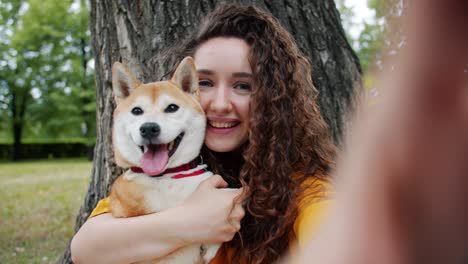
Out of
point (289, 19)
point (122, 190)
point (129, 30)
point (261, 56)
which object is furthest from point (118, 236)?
point (289, 19)

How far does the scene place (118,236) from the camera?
1.62 meters

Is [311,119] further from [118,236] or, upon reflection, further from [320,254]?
[320,254]

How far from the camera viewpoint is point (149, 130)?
156cm

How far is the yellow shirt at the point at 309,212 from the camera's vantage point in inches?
55.4

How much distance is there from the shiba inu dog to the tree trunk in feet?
1.96

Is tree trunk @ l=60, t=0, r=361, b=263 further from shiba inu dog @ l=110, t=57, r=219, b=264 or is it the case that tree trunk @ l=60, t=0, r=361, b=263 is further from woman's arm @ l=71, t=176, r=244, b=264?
woman's arm @ l=71, t=176, r=244, b=264

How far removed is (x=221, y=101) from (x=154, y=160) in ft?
1.26

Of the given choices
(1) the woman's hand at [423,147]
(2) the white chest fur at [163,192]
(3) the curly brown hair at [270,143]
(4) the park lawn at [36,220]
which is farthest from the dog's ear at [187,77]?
(4) the park lawn at [36,220]

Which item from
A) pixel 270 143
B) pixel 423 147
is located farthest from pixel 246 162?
pixel 423 147

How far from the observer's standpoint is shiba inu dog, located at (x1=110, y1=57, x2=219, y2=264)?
1612 millimetres

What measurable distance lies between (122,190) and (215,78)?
2.09 feet

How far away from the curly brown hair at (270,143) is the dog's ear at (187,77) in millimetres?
260

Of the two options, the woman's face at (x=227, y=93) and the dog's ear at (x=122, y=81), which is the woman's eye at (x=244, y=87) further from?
the dog's ear at (x=122, y=81)

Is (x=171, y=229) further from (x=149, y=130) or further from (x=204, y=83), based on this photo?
(x=204, y=83)
